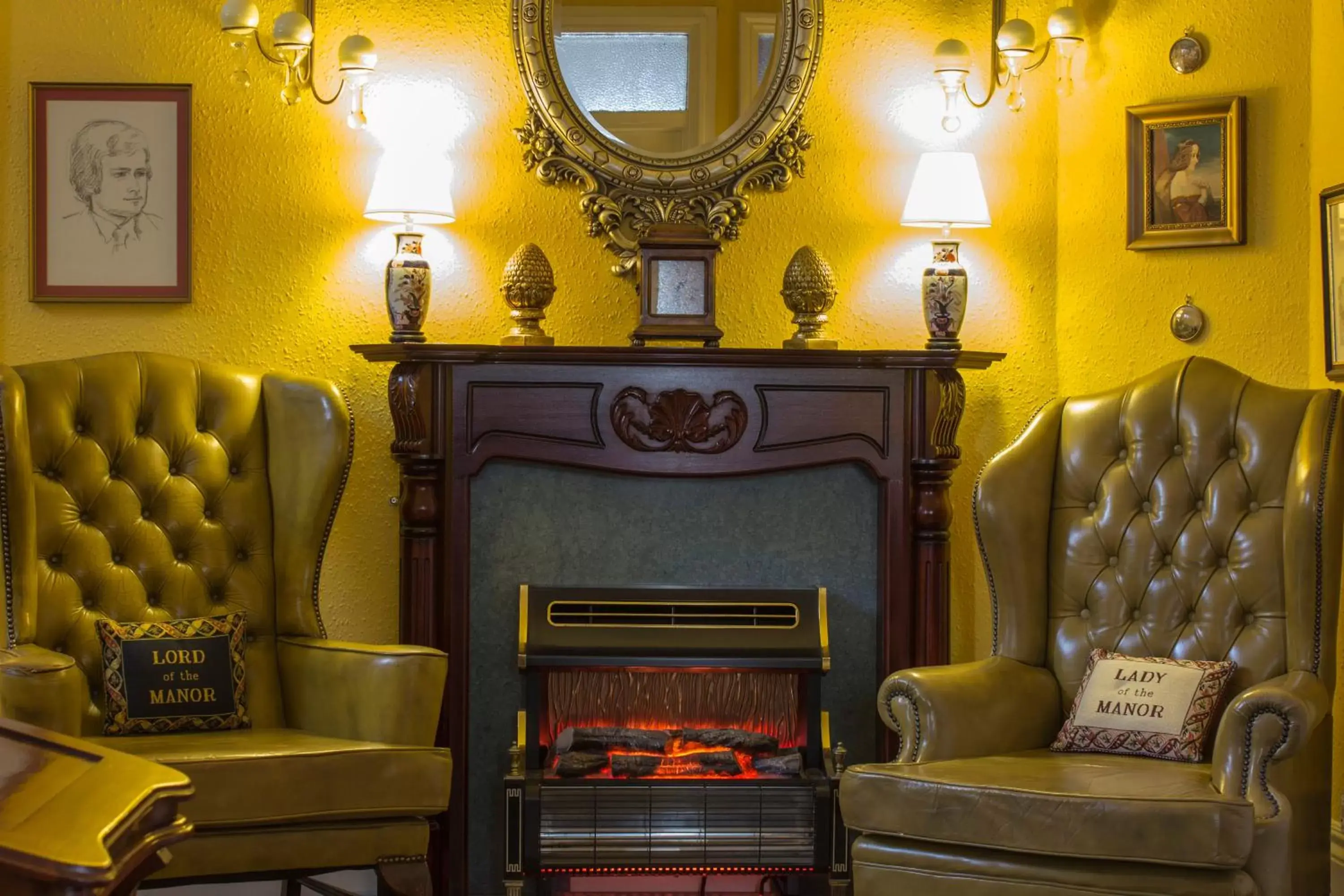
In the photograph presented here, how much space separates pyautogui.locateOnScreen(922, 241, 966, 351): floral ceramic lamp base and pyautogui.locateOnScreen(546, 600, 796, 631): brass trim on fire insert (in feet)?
2.39

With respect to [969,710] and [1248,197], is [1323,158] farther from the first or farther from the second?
[969,710]

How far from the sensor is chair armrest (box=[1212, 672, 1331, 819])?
2.63 meters

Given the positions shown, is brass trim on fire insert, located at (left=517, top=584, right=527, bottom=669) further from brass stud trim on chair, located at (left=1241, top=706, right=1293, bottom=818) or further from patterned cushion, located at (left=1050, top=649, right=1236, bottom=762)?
brass stud trim on chair, located at (left=1241, top=706, right=1293, bottom=818)

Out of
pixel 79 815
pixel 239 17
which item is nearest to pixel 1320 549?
pixel 79 815

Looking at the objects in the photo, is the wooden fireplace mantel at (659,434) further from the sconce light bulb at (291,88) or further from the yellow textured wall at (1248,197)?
the sconce light bulb at (291,88)

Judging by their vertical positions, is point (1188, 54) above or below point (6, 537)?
above

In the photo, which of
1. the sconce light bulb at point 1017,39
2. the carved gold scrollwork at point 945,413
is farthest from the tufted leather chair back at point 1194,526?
the sconce light bulb at point 1017,39

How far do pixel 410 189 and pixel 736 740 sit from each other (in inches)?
59.1

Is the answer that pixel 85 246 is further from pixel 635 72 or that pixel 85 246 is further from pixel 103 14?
pixel 635 72

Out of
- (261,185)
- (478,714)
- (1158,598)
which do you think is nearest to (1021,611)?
(1158,598)

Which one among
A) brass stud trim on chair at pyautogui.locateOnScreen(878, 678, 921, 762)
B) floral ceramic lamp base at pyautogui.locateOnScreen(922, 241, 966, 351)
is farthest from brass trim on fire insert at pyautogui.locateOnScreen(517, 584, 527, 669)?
floral ceramic lamp base at pyautogui.locateOnScreen(922, 241, 966, 351)

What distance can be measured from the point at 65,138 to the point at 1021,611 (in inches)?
101

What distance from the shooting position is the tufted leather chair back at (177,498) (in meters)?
3.27

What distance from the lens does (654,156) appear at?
393cm
